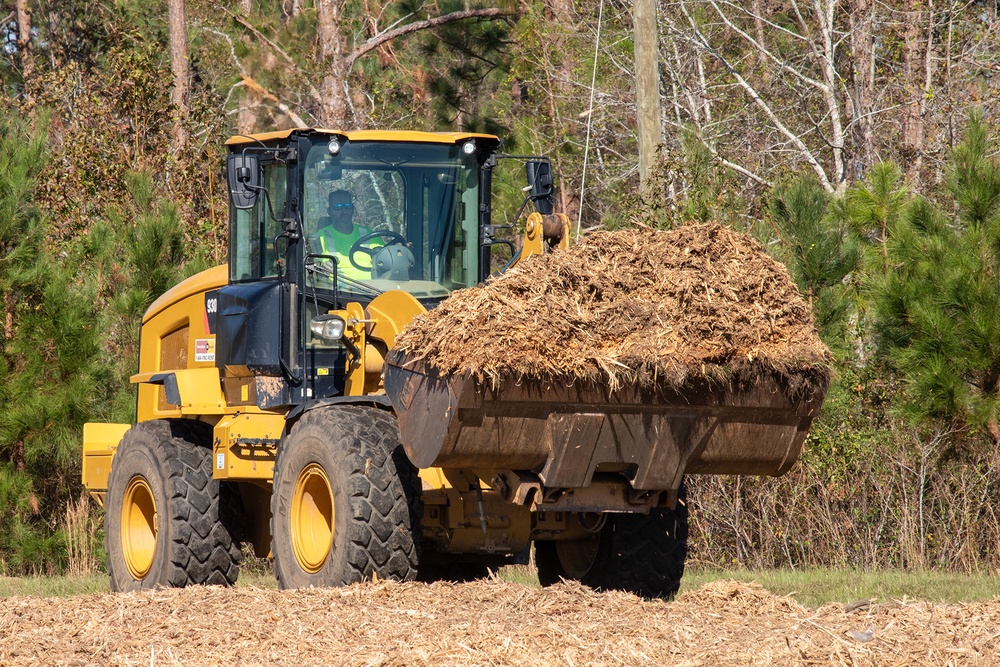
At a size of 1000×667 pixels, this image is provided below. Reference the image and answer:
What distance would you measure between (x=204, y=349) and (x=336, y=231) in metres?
1.73

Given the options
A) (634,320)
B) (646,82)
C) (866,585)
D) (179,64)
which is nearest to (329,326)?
(634,320)

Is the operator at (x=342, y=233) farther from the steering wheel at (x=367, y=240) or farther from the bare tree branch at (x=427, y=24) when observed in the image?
the bare tree branch at (x=427, y=24)

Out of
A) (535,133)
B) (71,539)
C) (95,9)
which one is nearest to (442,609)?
(71,539)

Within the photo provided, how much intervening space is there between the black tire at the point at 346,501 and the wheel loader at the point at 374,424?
1 cm

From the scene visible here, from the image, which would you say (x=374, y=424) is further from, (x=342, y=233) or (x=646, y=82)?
(x=646, y=82)

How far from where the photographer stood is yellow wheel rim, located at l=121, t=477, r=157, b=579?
9.70 metres

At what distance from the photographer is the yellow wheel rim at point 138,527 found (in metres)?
9.70

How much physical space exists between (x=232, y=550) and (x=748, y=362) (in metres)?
4.09

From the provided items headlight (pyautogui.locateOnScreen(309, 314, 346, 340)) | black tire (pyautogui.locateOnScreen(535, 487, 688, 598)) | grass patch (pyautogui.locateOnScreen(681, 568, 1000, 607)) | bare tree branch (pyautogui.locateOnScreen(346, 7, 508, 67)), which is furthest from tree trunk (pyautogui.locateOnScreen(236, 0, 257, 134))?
black tire (pyautogui.locateOnScreen(535, 487, 688, 598))

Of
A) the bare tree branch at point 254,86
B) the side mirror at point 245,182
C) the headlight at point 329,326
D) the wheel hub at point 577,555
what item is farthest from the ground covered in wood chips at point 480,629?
the bare tree branch at point 254,86

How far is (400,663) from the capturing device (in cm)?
530

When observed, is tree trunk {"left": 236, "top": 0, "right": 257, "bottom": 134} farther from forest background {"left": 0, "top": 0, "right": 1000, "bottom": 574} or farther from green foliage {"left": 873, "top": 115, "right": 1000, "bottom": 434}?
green foliage {"left": 873, "top": 115, "right": 1000, "bottom": 434}

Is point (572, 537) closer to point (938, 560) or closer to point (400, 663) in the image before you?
point (400, 663)

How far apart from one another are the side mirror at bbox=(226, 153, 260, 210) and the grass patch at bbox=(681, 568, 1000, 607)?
4126mm
